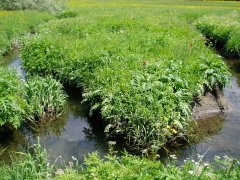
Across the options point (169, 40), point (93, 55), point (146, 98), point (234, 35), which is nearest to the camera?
point (146, 98)

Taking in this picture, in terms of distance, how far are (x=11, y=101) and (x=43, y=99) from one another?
1.21m

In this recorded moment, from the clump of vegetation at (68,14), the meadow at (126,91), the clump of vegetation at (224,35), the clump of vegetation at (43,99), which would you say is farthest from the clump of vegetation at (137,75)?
the clump of vegetation at (68,14)

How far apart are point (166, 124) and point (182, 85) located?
5.22ft

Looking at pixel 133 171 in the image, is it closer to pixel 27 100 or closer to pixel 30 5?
pixel 27 100

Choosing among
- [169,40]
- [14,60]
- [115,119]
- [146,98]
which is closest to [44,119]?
[115,119]

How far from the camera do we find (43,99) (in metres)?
8.81

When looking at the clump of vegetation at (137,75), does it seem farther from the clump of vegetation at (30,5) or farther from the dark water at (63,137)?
the clump of vegetation at (30,5)

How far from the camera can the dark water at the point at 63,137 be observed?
25.0 ft

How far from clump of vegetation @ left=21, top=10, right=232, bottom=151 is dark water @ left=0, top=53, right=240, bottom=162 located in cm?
43

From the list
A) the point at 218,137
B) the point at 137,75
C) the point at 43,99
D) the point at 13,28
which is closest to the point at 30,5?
the point at 13,28

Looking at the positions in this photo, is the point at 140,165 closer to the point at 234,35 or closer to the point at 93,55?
the point at 93,55

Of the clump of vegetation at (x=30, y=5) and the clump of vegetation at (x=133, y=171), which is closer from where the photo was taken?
the clump of vegetation at (x=133, y=171)

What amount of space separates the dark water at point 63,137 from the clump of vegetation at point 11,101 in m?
0.41

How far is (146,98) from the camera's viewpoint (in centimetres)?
773
